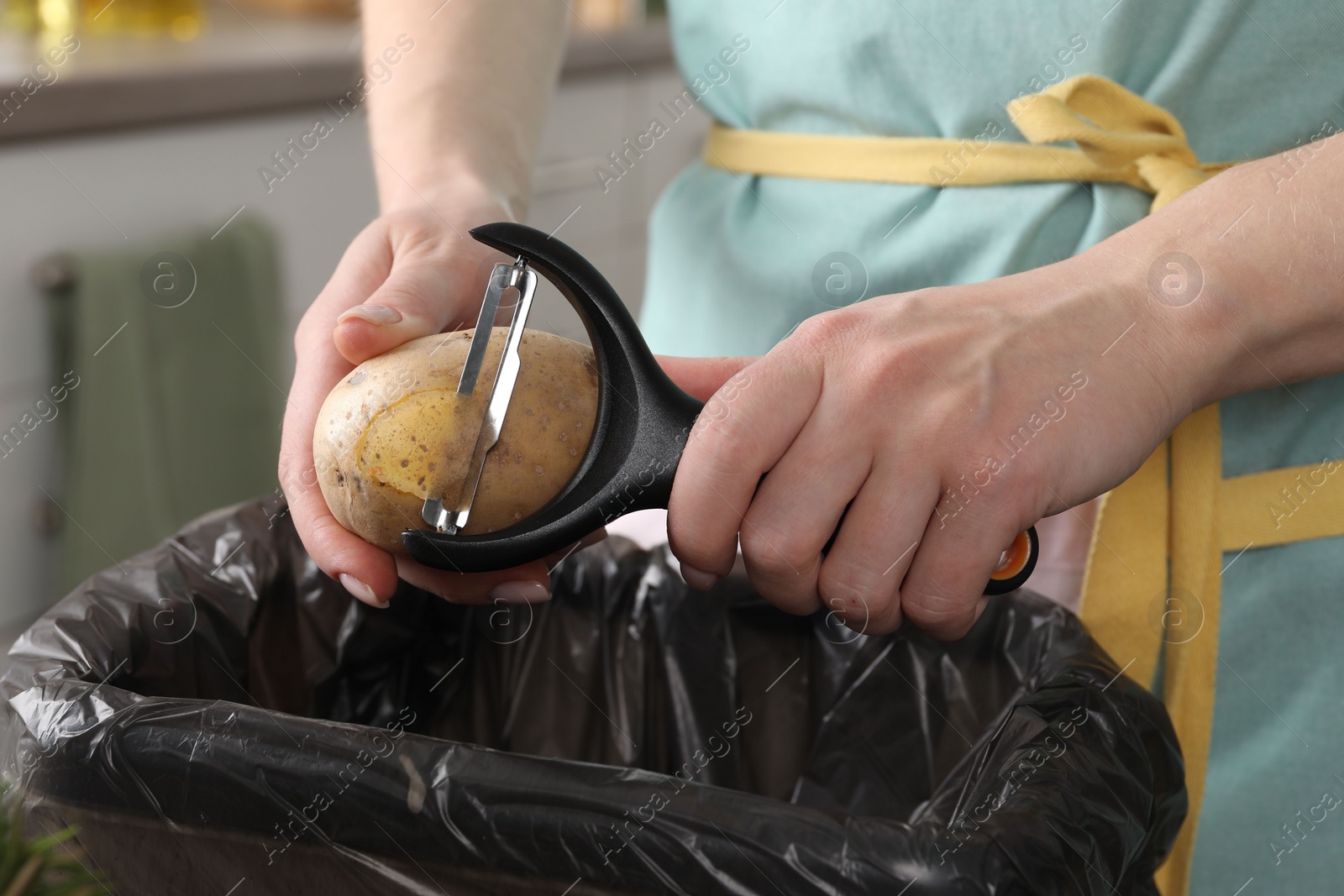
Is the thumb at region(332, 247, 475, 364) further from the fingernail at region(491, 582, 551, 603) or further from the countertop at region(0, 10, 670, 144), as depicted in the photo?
the countertop at region(0, 10, 670, 144)

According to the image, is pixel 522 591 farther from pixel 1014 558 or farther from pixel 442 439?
pixel 1014 558

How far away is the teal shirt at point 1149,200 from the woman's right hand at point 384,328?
0.20m

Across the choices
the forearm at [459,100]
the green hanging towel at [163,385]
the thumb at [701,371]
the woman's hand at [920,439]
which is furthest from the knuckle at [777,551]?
the green hanging towel at [163,385]

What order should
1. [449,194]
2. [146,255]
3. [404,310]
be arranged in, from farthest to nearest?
1. [146,255]
2. [449,194]
3. [404,310]

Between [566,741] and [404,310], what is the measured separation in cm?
27

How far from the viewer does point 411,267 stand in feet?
2.08

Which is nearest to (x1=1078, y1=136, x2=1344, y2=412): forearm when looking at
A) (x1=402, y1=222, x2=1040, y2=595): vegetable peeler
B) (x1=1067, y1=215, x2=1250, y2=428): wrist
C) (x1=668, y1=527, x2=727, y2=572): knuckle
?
(x1=1067, y1=215, x2=1250, y2=428): wrist

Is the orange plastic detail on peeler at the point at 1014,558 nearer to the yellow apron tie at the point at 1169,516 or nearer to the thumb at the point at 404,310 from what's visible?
the yellow apron tie at the point at 1169,516

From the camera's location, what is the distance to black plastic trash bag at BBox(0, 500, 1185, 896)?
0.39m

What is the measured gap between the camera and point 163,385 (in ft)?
4.57

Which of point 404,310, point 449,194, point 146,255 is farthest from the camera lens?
point 146,255

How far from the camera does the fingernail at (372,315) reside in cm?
56

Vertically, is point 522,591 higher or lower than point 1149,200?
lower

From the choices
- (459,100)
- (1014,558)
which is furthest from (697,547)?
(459,100)
